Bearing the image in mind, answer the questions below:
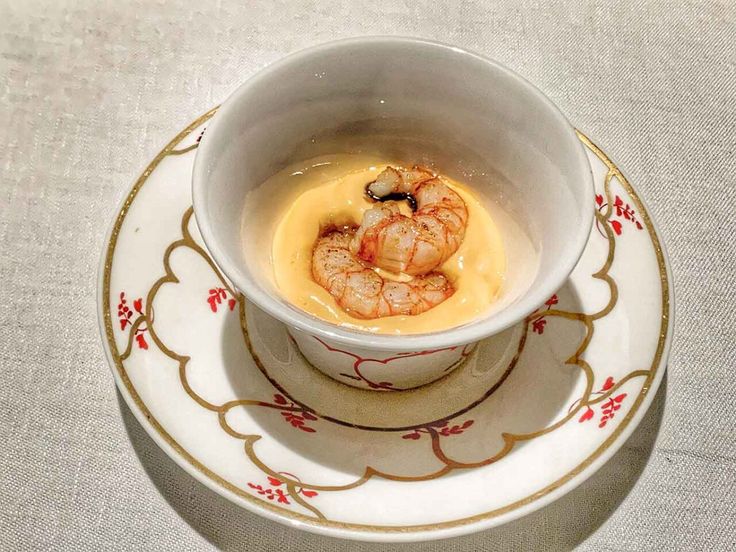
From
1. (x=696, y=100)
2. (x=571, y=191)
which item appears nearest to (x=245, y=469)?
(x=571, y=191)

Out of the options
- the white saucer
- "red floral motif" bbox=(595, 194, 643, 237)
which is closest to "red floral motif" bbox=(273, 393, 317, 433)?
the white saucer

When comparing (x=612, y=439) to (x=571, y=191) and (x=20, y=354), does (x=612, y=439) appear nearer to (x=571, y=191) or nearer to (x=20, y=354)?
(x=571, y=191)

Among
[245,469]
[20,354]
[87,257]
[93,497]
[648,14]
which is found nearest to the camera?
[245,469]

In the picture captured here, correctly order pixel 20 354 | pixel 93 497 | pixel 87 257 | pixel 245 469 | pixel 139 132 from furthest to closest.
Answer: pixel 139 132, pixel 87 257, pixel 20 354, pixel 93 497, pixel 245 469

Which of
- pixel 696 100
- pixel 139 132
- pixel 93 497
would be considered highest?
pixel 696 100

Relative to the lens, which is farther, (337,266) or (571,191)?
(337,266)

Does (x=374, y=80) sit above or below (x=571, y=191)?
above
